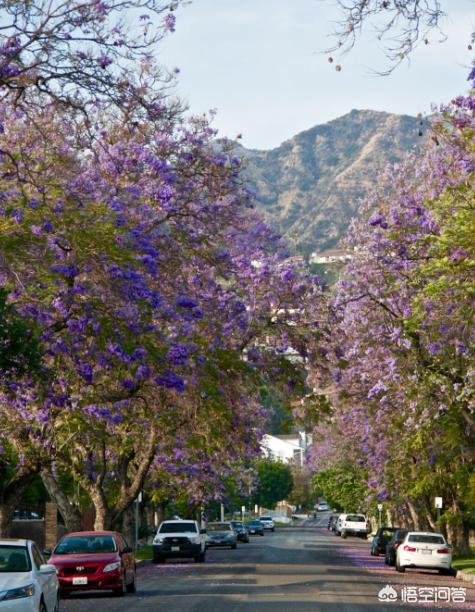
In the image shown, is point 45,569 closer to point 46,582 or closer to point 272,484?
point 46,582

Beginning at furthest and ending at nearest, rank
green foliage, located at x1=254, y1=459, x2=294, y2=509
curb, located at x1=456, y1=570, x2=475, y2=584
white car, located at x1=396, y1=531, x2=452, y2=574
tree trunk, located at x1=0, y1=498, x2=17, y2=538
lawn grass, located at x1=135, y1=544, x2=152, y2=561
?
1. green foliage, located at x1=254, y1=459, x2=294, y2=509
2. lawn grass, located at x1=135, y1=544, x2=152, y2=561
3. white car, located at x1=396, y1=531, x2=452, y2=574
4. curb, located at x1=456, y1=570, x2=475, y2=584
5. tree trunk, located at x1=0, y1=498, x2=17, y2=538

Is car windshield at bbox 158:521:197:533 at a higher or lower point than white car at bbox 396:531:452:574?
higher

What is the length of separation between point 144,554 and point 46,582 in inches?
1482

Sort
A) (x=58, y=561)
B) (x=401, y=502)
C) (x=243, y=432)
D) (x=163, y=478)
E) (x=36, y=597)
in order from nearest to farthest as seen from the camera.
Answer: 1. (x=36, y=597)
2. (x=58, y=561)
3. (x=243, y=432)
4. (x=163, y=478)
5. (x=401, y=502)

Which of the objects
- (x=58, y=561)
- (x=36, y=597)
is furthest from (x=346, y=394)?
(x=36, y=597)

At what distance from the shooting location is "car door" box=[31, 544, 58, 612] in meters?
17.2

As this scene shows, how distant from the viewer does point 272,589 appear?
28.1 m

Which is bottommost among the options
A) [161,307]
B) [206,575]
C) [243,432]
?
[206,575]

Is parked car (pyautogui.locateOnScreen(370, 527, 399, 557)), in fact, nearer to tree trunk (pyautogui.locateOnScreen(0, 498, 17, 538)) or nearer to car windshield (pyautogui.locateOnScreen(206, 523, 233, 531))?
car windshield (pyautogui.locateOnScreen(206, 523, 233, 531))

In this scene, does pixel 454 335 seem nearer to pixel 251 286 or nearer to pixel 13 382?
pixel 251 286

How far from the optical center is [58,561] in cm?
2658

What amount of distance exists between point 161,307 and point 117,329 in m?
1.64

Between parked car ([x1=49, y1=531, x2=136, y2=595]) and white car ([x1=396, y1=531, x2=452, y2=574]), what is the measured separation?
46.1 feet

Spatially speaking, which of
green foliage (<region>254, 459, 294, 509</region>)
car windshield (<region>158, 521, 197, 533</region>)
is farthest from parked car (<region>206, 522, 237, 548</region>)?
green foliage (<region>254, 459, 294, 509</region>)
